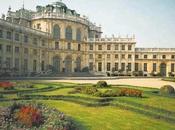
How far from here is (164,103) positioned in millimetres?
22094

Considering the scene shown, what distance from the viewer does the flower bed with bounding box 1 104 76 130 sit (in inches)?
533

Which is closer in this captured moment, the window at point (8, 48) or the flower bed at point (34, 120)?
the flower bed at point (34, 120)

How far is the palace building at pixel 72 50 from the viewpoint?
69.6 metres

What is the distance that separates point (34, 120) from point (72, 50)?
6505cm

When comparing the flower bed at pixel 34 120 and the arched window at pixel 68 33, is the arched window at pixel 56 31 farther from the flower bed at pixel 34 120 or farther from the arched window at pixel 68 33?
the flower bed at pixel 34 120

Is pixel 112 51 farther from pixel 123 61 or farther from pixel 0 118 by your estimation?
pixel 0 118

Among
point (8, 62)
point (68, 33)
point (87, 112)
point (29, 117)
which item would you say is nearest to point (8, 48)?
point (8, 62)

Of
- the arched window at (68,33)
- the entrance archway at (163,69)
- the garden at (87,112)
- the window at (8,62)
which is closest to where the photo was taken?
the garden at (87,112)

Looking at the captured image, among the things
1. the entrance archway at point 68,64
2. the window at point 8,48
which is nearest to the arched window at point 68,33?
the entrance archway at point 68,64

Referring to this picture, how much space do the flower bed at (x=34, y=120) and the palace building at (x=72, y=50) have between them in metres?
49.4

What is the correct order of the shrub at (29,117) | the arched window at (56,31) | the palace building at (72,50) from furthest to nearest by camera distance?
1. the arched window at (56,31)
2. the palace building at (72,50)
3. the shrub at (29,117)

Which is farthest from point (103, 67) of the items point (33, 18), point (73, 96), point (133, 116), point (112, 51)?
point (133, 116)

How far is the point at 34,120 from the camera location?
14.1m

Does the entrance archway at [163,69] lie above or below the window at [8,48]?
below
